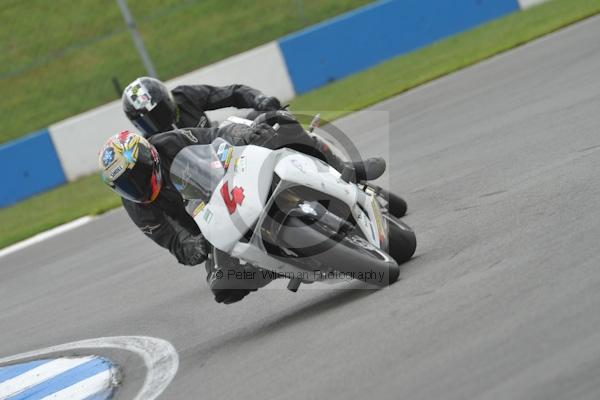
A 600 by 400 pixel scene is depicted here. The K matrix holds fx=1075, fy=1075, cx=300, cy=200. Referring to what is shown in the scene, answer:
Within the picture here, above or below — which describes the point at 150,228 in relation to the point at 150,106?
below

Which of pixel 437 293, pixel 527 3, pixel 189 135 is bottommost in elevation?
pixel 527 3

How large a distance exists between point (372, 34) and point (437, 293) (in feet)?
51.9

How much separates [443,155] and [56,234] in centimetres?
622

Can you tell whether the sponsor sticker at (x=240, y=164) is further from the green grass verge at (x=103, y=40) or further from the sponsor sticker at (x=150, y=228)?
the green grass verge at (x=103, y=40)

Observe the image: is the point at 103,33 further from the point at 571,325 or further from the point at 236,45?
the point at 571,325

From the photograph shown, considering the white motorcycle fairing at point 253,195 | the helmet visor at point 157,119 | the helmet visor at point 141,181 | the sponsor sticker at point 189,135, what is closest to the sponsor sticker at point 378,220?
the white motorcycle fairing at point 253,195

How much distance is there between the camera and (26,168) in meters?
19.5

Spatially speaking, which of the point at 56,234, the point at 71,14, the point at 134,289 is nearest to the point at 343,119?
the point at 56,234

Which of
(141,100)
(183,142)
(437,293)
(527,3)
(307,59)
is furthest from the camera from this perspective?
(527,3)

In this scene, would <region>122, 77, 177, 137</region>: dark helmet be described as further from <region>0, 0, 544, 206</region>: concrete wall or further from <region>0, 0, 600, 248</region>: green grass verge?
<region>0, 0, 544, 206</region>: concrete wall

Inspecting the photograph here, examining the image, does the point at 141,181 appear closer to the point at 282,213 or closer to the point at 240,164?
the point at 240,164

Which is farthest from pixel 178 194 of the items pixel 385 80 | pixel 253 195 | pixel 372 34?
pixel 372 34

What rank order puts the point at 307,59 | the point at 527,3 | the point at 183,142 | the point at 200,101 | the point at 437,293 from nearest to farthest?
the point at 437,293 → the point at 183,142 → the point at 200,101 → the point at 307,59 → the point at 527,3

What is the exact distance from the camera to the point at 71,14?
2489cm
